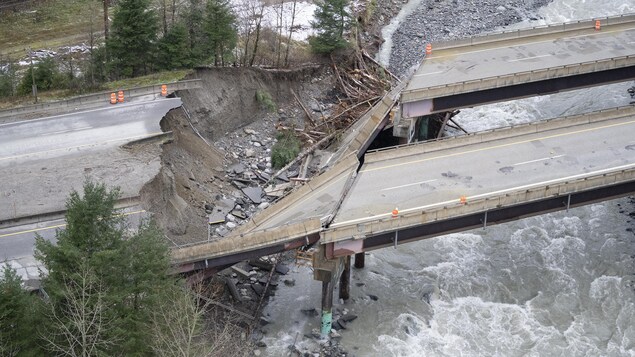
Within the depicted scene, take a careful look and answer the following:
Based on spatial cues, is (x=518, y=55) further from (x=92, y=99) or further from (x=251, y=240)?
(x=92, y=99)

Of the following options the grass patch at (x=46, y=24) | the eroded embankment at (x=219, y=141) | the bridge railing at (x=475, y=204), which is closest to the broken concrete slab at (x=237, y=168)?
the eroded embankment at (x=219, y=141)

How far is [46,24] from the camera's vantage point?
2675 inches

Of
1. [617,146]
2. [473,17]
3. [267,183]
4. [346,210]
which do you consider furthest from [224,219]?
[473,17]

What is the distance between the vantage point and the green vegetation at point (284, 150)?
49.5 metres

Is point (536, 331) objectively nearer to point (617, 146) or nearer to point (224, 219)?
point (617, 146)

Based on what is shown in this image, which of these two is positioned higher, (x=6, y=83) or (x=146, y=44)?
(x=146, y=44)

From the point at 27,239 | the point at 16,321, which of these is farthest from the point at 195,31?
the point at 16,321

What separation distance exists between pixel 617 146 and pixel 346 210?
16.4m

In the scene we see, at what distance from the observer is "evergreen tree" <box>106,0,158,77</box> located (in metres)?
51.4

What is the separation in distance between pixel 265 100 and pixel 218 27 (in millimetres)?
5954

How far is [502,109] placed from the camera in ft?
192

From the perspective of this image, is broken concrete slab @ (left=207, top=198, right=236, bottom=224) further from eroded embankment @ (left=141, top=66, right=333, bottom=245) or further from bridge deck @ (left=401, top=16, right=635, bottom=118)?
bridge deck @ (left=401, top=16, right=635, bottom=118)

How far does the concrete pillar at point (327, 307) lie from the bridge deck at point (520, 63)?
50.4 feet

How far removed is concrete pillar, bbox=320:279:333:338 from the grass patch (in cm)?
3549
